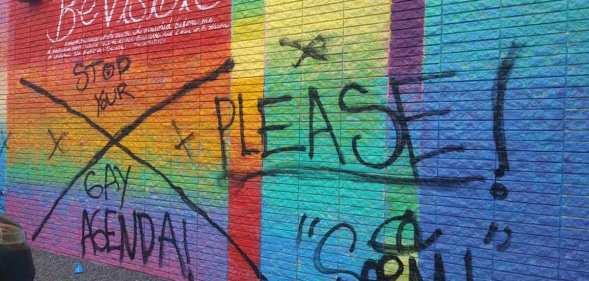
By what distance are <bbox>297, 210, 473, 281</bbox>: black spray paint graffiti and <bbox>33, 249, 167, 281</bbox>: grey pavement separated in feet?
7.64

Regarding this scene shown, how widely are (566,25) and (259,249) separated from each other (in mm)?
3173

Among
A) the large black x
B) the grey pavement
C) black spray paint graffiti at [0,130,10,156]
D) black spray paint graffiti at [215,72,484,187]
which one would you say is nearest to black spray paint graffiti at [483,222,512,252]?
black spray paint graffiti at [215,72,484,187]

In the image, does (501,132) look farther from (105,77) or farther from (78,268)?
(78,268)

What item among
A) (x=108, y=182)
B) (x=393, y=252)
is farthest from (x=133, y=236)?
(x=393, y=252)

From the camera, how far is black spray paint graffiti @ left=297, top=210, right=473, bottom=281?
4176 millimetres

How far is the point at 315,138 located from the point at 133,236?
2.71 metres

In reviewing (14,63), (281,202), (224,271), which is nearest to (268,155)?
(281,202)

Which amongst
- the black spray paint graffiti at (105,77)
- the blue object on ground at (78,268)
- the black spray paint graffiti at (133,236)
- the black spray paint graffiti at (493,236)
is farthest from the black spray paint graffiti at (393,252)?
the blue object on ground at (78,268)

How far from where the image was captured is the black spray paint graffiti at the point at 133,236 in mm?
5887

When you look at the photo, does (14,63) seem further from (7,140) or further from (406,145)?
(406,145)

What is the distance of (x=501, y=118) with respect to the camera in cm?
390

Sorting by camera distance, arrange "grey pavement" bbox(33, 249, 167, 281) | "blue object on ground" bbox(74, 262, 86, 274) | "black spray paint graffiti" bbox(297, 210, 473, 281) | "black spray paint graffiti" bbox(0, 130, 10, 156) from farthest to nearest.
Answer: "black spray paint graffiti" bbox(0, 130, 10, 156)
"blue object on ground" bbox(74, 262, 86, 274)
"grey pavement" bbox(33, 249, 167, 281)
"black spray paint graffiti" bbox(297, 210, 473, 281)

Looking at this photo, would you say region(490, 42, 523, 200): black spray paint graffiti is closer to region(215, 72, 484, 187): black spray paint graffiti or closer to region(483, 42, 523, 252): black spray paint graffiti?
region(483, 42, 523, 252): black spray paint graffiti

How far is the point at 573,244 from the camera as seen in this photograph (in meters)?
3.61
